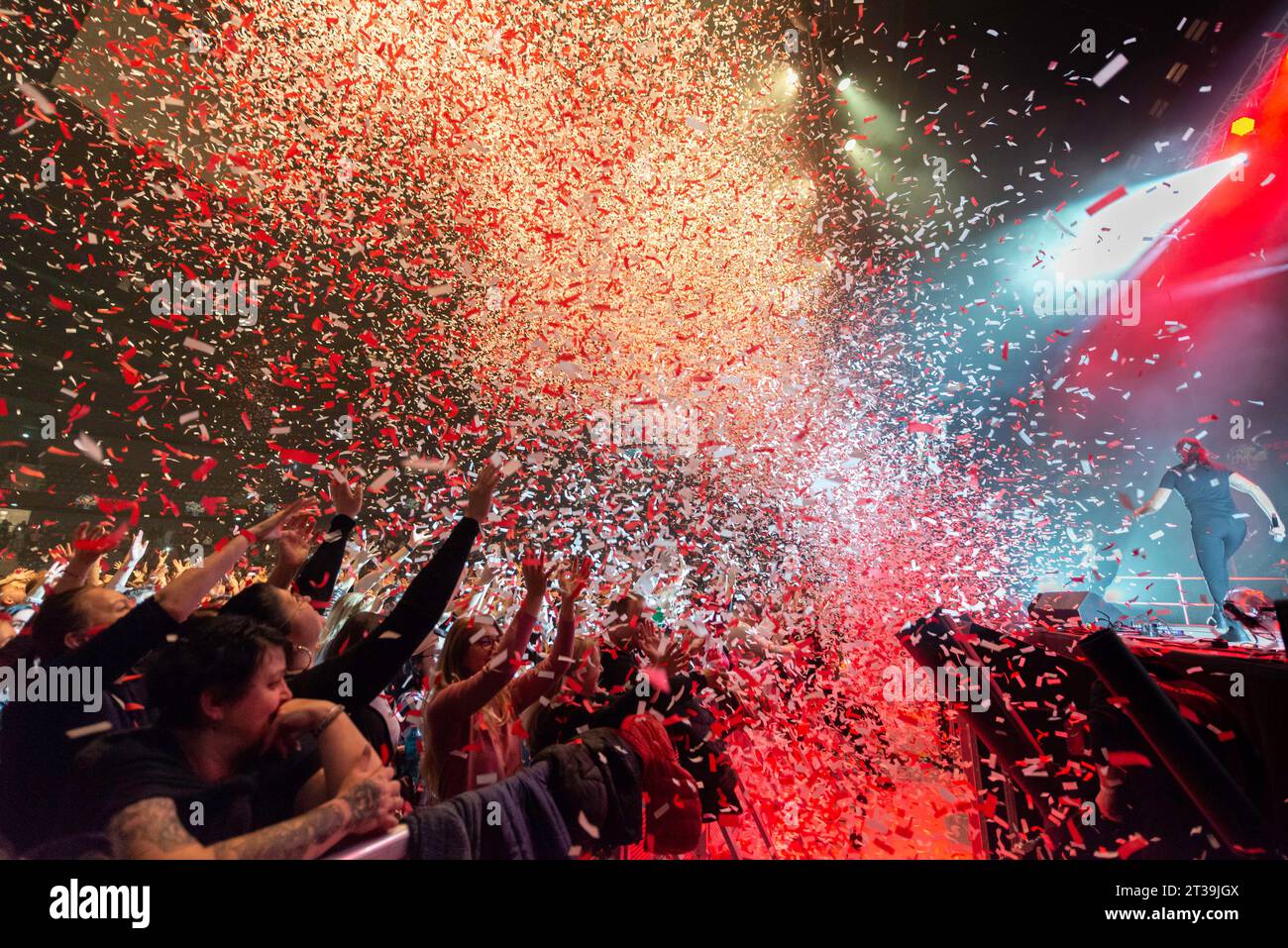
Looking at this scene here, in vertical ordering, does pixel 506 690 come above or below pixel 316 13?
below

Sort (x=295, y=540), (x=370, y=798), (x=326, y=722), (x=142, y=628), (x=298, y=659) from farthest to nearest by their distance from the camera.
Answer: (x=295, y=540)
(x=298, y=659)
(x=142, y=628)
(x=326, y=722)
(x=370, y=798)

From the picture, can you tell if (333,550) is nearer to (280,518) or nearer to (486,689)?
(280,518)

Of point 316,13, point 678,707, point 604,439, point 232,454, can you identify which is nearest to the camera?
point 678,707

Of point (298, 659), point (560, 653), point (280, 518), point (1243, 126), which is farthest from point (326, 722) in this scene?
point (1243, 126)

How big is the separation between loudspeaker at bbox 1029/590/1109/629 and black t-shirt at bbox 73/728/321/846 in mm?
5447

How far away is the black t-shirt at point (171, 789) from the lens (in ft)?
3.94

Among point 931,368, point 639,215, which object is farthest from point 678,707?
point 931,368

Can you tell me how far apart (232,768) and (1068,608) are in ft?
21.0

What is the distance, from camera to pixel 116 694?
181cm

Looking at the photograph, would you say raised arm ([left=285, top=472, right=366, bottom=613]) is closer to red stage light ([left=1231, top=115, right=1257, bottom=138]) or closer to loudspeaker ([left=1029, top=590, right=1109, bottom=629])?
loudspeaker ([left=1029, top=590, right=1109, bottom=629])

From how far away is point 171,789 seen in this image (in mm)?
1221

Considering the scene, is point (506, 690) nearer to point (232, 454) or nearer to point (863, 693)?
point (863, 693)
